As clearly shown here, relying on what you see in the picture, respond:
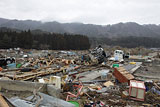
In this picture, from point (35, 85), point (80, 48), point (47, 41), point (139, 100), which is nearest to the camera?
point (35, 85)

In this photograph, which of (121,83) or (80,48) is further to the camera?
(80,48)

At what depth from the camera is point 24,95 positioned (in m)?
5.04

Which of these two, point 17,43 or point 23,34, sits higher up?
point 23,34

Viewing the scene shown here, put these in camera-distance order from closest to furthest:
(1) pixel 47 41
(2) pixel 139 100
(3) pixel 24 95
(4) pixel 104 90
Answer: (3) pixel 24 95
(2) pixel 139 100
(4) pixel 104 90
(1) pixel 47 41

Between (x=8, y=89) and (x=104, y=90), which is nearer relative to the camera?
(x=8, y=89)

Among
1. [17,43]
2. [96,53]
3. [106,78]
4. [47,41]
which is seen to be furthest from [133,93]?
[47,41]

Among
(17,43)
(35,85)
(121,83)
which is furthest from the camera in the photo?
(17,43)

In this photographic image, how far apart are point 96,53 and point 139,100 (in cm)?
1289

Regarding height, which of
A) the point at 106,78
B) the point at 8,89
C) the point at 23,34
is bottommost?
the point at 106,78

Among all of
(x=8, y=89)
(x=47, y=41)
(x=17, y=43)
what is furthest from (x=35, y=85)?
(x=47, y=41)

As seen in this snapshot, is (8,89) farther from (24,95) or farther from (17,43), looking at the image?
(17,43)

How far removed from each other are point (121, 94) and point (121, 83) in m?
1.95

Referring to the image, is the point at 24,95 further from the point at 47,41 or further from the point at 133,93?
the point at 47,41

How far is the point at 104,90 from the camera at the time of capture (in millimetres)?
7223
